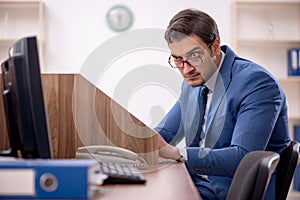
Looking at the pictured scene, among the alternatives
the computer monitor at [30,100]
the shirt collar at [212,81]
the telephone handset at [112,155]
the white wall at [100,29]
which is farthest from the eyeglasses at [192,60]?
the white wall at [100,29]

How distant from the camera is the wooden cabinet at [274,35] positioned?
4711 mm

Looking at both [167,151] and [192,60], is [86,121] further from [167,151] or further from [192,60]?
[192,60]

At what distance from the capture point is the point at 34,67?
1.09 meters

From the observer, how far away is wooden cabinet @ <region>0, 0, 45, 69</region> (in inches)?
181

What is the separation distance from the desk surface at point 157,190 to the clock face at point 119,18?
3403 mm

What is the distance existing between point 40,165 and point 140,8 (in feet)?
12.7

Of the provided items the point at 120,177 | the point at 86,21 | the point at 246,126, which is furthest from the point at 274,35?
the point at 120,177

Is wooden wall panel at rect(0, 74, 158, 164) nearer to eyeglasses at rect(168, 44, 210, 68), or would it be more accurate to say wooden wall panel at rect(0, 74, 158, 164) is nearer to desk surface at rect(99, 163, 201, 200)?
→ desk surface at rect(99, 163, 201, 200)

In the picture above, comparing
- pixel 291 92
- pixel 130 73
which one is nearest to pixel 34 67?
pixel 130 73

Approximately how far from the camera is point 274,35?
4691 mm

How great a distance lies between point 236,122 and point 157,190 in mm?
845

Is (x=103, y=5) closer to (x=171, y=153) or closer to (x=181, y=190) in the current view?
(x=171, y=153)

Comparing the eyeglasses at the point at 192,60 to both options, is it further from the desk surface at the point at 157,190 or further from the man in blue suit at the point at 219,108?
the desk surface at the point at 157,190

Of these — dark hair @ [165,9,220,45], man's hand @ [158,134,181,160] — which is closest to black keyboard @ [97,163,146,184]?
man's hand @ [158,134,181,160]
